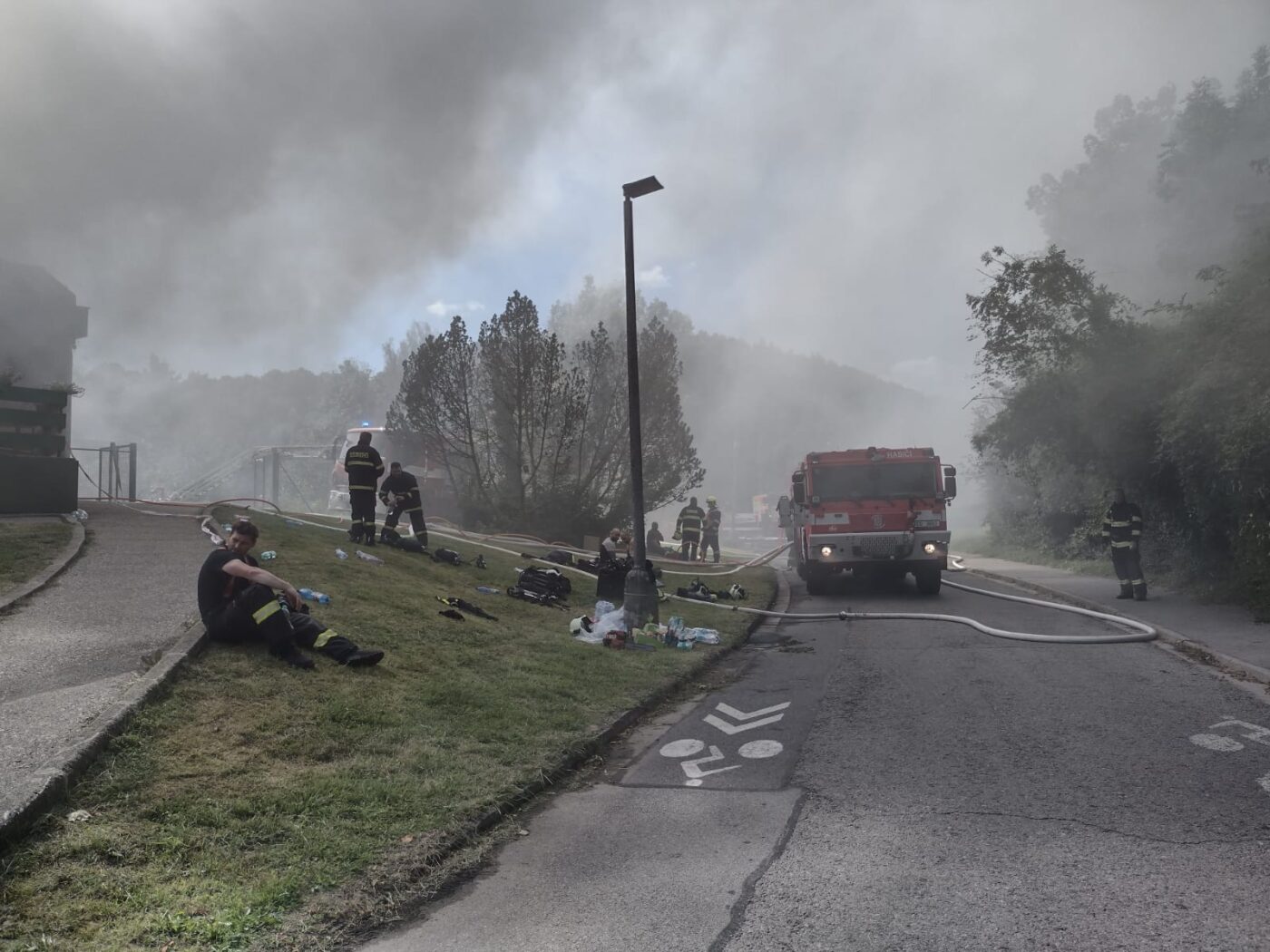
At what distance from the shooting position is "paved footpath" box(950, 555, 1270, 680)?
8.43 metres

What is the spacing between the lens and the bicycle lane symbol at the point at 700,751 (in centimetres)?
529

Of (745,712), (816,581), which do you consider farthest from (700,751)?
(816,581)

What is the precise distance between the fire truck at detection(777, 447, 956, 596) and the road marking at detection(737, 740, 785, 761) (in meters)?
9.35

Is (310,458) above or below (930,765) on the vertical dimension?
above

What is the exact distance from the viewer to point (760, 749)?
575 centimetres

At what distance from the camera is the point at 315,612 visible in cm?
765

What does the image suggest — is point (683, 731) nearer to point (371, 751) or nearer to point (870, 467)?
point (371, 751)

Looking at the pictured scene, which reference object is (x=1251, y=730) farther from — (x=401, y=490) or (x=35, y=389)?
(x=35, y=389)

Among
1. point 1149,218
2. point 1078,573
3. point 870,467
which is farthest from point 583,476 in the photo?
point 1149,218

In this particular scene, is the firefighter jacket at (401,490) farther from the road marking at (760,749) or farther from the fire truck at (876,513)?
the road marking at (760,749)

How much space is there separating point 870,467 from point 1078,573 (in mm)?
6791

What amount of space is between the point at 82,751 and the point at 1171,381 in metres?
14.0

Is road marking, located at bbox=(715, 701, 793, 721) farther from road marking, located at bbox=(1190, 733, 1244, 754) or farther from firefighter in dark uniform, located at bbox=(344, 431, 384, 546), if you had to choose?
firefighter in dark uniform, located at bbox=(344, 431, 384, 546)

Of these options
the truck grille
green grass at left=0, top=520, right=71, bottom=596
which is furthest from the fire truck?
green grass at left=0, top=520, right=71, bottom=596
